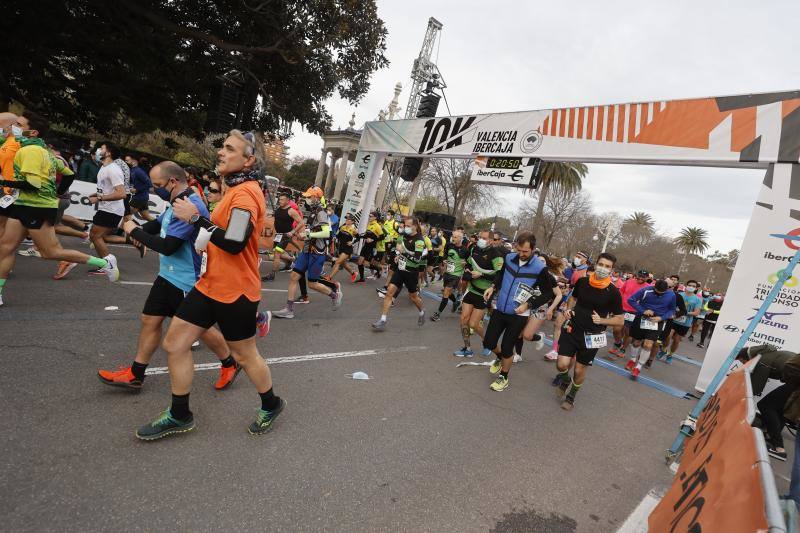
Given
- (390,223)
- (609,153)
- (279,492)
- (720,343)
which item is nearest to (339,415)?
(279,492)

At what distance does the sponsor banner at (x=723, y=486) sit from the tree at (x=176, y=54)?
1217cm

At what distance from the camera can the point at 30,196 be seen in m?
4.46

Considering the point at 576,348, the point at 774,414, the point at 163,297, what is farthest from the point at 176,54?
the point at 774,414

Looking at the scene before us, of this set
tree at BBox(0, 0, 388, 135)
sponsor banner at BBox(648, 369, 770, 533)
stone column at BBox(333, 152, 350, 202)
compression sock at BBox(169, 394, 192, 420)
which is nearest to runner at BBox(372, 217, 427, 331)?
compression sock at BBox(169, 394, 192, 420)

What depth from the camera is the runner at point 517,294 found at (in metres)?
5.16

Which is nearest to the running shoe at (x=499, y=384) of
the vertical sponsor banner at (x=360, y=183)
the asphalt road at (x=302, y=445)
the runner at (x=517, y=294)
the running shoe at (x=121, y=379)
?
the runner at (x=517, y=294)

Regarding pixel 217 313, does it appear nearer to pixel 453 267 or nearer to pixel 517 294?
pixel 517 294

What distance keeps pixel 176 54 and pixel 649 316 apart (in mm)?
14635

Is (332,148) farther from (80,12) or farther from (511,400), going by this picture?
(511,400)

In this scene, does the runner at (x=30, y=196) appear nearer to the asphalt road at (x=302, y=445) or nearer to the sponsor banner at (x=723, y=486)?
the asphalt road at (x=302, y=445)

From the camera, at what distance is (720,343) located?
6.32 meters

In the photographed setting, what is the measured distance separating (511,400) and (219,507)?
367cm

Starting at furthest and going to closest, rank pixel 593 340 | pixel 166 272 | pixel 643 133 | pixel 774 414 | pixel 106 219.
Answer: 1. pixel 643 133
2. pixel 106 219
3. pixel 593 340
4. pixel 774 414
5. pixel 166 272

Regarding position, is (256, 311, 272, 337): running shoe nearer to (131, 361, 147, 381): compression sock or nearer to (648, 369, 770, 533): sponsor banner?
(131, 361, 147, 381): compression sock
